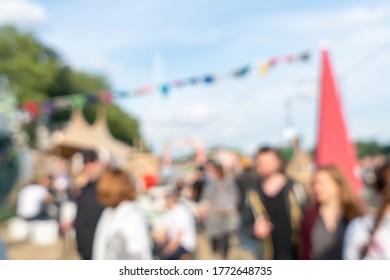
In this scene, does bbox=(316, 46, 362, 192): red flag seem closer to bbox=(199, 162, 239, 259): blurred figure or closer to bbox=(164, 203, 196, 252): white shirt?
bbox=(164, 203, 196, 252): white shirt

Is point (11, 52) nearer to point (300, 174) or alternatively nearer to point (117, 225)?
point (300, 174)

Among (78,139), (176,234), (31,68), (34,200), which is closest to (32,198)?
(34,200)

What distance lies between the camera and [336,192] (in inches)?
139

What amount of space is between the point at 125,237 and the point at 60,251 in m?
6.71

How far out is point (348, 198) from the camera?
11.4ft

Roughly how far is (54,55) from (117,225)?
4879cm

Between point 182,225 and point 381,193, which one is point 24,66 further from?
→ point 381,193

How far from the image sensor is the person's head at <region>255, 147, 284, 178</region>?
4.24 m

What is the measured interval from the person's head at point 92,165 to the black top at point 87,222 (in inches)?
8.4

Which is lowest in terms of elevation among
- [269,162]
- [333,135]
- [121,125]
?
[269,162]

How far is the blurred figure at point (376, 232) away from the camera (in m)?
2.58

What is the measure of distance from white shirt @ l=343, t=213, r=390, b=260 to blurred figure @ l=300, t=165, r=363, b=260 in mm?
504

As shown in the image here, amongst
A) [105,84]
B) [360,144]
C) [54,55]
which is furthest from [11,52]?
[360,144]
